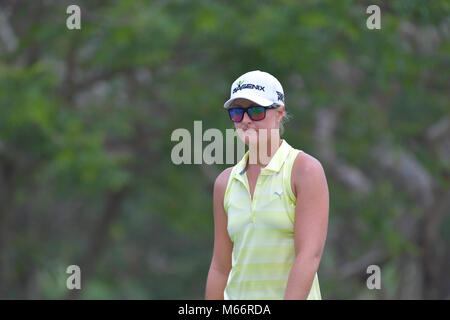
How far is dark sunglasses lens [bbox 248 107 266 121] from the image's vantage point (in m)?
3.06

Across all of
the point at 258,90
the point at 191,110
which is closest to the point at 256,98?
the point at 258,90

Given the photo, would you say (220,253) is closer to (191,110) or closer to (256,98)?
(256,98)

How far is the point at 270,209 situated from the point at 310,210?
0.49 feet

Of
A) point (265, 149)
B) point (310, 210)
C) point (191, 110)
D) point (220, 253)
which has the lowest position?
point (220, 253)

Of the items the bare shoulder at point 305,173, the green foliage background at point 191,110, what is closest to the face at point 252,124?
the bare shoulder at point 305,173

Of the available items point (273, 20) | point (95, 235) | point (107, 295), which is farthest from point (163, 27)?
point (107, 295)

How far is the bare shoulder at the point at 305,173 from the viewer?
294cm

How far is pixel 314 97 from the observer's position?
12.7 meters

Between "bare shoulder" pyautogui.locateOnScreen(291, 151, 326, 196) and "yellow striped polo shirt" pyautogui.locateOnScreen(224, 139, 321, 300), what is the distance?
0.02 m

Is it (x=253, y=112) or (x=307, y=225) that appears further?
(x=253, y=112)

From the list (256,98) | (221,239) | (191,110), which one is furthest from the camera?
(191,110)

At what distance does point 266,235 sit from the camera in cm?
298

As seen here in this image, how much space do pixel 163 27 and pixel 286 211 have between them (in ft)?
27.7

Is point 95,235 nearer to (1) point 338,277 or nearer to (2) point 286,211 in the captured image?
(1) point 338,277
